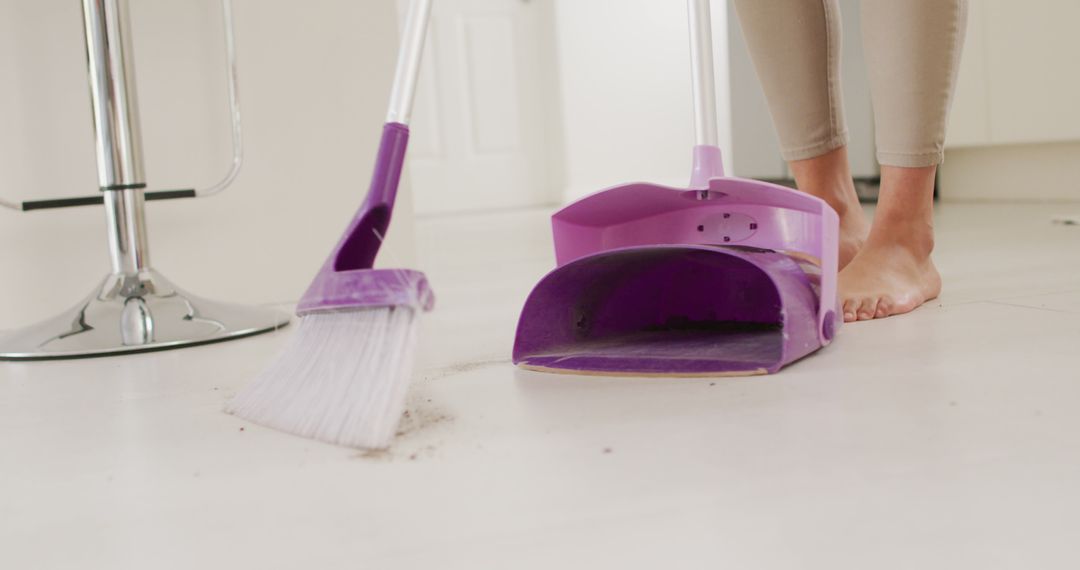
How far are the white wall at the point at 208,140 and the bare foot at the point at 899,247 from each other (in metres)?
0.73

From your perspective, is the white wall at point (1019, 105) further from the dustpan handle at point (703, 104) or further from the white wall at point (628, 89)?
the dustpan handle at point (703, 104)

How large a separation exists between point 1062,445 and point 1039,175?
8.23ft

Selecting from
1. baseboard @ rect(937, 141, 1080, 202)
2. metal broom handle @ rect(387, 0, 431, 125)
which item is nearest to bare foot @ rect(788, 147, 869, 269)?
metal broom handle @ rect(387, 0, 431, 125)

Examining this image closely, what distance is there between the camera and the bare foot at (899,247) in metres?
1.06

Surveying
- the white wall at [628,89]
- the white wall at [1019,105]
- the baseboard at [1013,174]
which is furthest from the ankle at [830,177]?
the white wall at [628,89]

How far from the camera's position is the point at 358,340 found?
64cm

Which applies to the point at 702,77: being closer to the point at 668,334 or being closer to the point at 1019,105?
the point at 668,334

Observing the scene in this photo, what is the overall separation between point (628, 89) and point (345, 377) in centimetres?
340

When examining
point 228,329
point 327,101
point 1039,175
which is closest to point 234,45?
point 327,101

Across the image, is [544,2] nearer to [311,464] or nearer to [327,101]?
[327,101]

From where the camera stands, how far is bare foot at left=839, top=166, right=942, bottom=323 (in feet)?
3.46

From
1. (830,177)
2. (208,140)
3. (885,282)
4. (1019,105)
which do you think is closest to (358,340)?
(885,282)

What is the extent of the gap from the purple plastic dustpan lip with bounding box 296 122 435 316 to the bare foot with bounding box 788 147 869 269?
0.64m

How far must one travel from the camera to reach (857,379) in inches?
29.5
